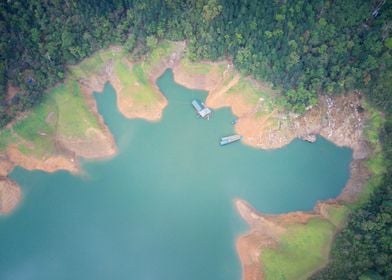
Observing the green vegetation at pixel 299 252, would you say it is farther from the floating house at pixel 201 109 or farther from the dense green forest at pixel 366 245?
the floating house at pixel 201 109

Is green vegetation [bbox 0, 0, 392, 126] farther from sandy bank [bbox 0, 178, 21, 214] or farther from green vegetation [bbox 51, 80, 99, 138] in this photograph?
sandy bank [bbox 0, 178, 21, 214]

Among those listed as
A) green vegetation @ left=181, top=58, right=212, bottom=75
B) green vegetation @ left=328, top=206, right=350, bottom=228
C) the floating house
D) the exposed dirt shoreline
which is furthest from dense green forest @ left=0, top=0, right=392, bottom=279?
green vegetation @ left=328, top=206, right=350, bottom=228

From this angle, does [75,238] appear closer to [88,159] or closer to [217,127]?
[88,159]

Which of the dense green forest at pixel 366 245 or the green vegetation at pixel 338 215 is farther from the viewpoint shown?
the green vegetation at pixel 338 215

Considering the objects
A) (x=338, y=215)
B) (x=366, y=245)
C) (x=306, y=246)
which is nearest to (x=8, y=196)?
(x=306, y=246)

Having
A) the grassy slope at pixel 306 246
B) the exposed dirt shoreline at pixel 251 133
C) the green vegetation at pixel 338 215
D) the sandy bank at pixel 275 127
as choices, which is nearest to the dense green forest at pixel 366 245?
the green vegetation at pixel 338 215
